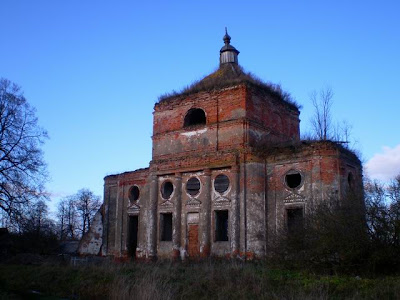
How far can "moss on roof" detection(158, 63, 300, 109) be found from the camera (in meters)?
20.0

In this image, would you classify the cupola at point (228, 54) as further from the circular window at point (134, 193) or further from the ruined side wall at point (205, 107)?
the circular window at point (134, 193)

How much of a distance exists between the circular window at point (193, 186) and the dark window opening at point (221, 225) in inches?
59.2

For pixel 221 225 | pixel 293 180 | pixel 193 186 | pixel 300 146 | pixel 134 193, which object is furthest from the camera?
pixel 134 193

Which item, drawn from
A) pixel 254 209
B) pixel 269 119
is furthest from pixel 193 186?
pixel 269 119

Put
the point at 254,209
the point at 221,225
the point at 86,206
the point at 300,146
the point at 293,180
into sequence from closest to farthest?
the point at 300,146
the point at 254,209
the point at 293,180
the point at 221,225
the point at 86,206

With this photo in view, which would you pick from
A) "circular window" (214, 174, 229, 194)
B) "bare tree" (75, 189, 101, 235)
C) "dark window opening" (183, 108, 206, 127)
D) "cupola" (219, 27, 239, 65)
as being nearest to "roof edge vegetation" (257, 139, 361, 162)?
"circular window" (214, 174, 229, 194)

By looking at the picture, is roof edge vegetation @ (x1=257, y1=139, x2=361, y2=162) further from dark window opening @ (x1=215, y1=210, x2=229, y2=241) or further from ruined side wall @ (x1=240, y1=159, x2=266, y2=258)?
dark window opening @ (x1=215, y1=210, x2=229, y2=241)

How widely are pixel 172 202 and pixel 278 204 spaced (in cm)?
548

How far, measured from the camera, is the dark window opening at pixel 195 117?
21.2 m

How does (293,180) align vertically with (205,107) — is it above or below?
below

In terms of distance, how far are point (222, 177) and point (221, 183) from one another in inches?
11.0

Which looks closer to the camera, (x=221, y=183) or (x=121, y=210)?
(x=221, y=183)

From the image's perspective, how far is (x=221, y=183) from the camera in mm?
18875

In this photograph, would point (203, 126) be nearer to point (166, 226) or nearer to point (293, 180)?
point (293, 180)
